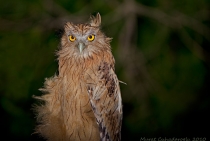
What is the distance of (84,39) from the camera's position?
5.38 ft

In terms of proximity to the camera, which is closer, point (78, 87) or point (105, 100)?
point (78, 87)

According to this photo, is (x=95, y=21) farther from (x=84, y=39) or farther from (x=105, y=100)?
(x=105, y=100)

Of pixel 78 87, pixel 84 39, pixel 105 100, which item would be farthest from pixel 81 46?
pixel 105 100

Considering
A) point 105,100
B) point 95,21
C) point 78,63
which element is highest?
point 95,21

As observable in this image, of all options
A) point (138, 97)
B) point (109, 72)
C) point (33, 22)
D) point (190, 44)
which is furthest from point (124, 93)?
point (109, 72)

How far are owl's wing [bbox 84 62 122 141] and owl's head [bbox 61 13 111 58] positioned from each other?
0.08 m

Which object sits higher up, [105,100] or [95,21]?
[95,21]

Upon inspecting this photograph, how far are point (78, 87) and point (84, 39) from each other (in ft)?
0.64

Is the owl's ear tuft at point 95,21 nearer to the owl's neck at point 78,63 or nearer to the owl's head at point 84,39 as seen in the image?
the owl's head at point 84,39

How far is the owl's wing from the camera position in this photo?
1680 mm

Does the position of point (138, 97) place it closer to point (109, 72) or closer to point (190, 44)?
point (190, 44)

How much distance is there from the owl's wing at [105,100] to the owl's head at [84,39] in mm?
79

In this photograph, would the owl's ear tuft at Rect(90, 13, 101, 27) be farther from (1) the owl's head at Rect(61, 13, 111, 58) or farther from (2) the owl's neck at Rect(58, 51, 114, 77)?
(2) the owl's neck at Rect(58, 51, 114, 77)

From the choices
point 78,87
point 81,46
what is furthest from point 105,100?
point 81,46
